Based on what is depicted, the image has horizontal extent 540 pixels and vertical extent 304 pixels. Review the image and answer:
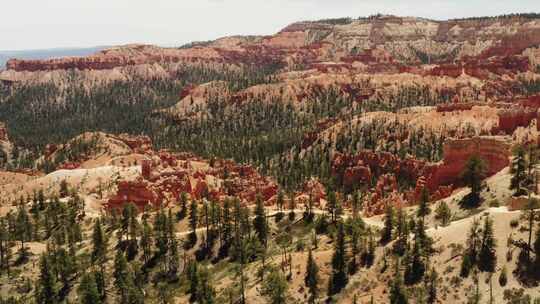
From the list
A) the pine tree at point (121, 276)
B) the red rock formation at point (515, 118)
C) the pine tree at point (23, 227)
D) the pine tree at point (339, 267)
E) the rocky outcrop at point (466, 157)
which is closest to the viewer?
the pine tree at point (339, 267)

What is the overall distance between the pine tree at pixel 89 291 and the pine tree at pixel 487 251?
5478 centimetres

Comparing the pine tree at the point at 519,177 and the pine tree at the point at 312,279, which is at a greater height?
the pine tree at the point at 519,177

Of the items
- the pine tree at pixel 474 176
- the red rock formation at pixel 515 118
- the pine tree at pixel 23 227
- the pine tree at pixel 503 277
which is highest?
the red rock formation at pixel 515 118

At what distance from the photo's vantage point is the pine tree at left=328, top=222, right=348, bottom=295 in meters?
76.8

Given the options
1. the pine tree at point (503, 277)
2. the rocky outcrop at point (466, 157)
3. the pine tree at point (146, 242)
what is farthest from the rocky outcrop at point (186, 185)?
the pine tree at point (503, 277)

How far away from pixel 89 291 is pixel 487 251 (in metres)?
56.7

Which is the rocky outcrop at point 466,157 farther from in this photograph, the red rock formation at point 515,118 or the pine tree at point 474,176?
the red rock formation at point 515,118

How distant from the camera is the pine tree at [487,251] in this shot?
225 feet

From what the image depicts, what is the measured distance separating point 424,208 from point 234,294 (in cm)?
3466

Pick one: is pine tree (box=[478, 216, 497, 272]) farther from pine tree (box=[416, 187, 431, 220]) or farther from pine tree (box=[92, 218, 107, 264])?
pine tree (box=[92, 218, 107, 264])

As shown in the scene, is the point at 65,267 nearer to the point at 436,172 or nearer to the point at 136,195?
the point at 136,195

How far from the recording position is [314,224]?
324 ft

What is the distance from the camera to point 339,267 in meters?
79.0

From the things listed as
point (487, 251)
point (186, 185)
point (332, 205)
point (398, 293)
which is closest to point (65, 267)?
point (186, 185)
